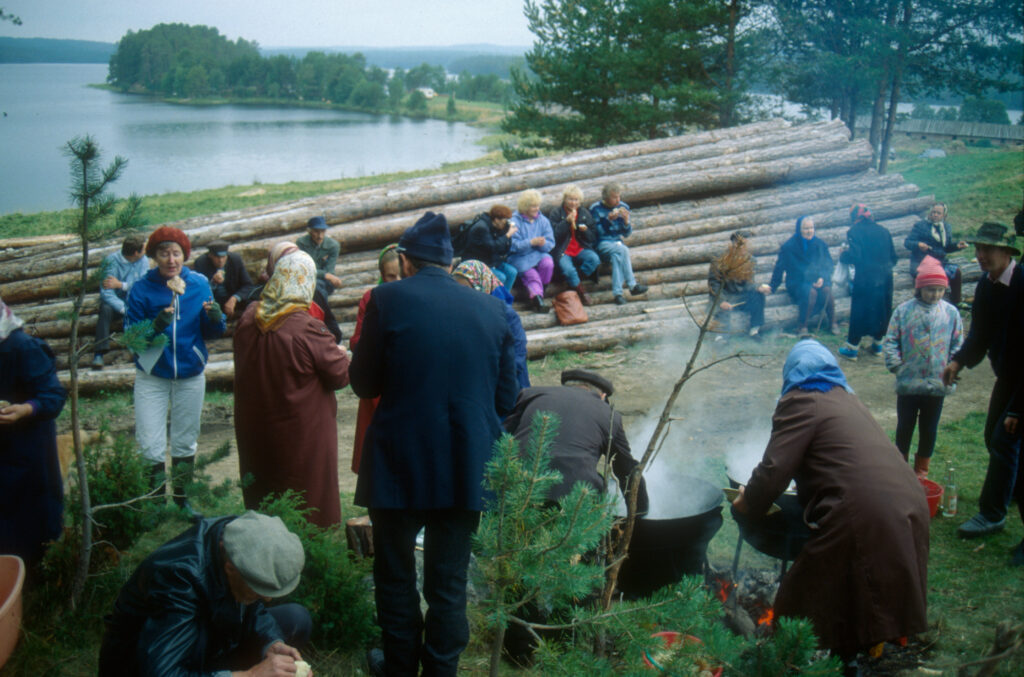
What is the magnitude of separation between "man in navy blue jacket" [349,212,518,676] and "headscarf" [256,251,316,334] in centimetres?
139

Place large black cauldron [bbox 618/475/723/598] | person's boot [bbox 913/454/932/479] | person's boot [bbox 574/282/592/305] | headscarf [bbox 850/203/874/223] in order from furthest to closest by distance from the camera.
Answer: person's boot [bbox 574/282/592/305] < headscarf [bbox 850/203/874/223] < person's boot [bbox 913/454/932/479] < large black cauldron [bbox 618/475/723/598]

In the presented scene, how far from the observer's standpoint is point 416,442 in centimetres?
304

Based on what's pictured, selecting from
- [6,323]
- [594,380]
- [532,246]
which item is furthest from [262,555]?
[532,246]

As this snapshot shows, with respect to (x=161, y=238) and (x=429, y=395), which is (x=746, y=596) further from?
(x=161, y=238)

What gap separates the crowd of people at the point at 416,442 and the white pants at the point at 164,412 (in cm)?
2

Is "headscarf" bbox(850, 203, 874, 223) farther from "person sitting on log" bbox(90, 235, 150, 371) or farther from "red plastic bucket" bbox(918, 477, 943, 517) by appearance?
"person sitting on log" bbox(90, 235, 150, 371)

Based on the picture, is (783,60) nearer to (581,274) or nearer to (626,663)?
(581,274)

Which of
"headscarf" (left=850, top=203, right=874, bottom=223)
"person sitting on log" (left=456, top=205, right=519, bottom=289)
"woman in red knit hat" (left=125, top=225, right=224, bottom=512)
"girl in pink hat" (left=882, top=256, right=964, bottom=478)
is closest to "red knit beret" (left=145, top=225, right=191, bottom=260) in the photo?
"woman in red knit hat" (left=125, top=225, right=224, bottom=512)

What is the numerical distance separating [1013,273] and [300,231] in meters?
8.47

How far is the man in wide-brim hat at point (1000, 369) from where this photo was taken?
5121mm

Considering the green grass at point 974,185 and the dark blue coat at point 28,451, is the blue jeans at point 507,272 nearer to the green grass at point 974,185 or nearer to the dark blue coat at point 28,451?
the dark blue coat at point 28,451

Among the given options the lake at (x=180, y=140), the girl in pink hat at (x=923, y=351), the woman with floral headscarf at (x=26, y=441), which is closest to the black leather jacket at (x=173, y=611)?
the woman with floral headscarf at (x=26, y=441)

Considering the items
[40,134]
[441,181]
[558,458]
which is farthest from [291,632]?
[40,134]

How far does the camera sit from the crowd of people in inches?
108
